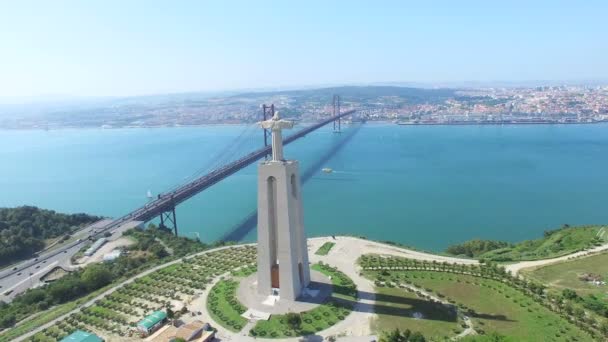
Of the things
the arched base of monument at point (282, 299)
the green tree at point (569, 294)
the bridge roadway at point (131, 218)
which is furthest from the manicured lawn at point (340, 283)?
the bridge roadway at point (131, 218)

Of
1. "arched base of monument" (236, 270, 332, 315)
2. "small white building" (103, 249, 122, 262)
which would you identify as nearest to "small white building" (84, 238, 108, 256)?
"small white building" (103, 249, 122, 262)

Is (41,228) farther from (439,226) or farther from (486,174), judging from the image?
(486,174)

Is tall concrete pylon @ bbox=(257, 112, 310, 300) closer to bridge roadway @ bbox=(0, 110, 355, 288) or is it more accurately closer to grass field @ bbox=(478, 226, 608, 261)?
grass field @ bbox=(478, 226, 608, 261)

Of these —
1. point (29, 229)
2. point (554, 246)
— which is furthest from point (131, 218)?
point (554, 246)

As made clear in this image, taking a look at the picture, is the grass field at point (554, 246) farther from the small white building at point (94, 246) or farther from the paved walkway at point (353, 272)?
the small white building at point (94, 246)

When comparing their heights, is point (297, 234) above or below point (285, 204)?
below

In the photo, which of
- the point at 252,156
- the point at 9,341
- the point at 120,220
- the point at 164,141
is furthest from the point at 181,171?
the point at 9,341
